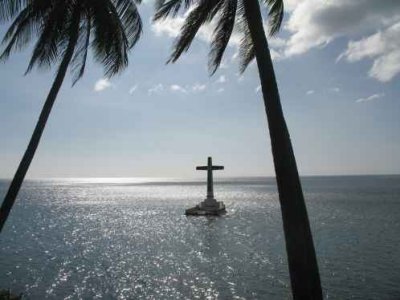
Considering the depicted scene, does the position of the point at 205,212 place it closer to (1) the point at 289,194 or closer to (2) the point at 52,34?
(2) the point at 52,34

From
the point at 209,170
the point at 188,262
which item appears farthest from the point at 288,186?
the point at 209,170

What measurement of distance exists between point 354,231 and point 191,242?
18.2m

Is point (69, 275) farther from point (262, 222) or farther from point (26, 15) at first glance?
point (262, 222)

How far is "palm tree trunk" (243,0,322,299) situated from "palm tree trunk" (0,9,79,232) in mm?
7246

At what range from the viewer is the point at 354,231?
42750 mm

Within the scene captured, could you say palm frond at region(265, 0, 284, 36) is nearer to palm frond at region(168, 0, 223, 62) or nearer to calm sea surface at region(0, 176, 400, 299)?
palm frond at region(168, 0, 223, 62)

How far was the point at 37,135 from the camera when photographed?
42.0ft

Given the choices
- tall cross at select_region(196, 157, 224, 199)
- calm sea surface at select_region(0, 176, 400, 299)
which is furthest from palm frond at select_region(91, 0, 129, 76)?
tall cross at select_region(196, 157, 224, 199)

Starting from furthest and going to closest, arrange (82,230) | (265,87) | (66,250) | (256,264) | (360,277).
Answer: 1. (82,230)
2. (66,250)
3. (256,264)
4. (360,277)
5. (265,87)

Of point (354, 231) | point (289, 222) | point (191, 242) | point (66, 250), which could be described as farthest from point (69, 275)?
point (354, 231)

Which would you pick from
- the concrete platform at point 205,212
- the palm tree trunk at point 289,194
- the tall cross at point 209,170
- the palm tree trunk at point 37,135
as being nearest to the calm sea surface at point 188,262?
the tall cross at point 209,170

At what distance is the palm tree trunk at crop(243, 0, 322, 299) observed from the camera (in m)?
7.78

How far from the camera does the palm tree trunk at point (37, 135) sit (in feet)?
40.2

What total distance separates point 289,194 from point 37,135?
333 inches
